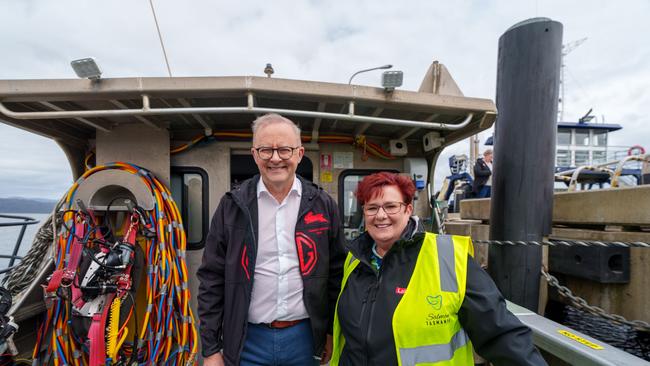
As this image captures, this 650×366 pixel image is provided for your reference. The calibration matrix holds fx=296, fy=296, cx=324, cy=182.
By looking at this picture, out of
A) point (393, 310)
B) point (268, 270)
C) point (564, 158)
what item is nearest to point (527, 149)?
point (393, 310)

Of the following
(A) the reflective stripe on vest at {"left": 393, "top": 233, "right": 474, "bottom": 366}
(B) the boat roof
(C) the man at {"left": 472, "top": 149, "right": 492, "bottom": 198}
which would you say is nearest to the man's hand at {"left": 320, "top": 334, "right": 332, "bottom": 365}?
(A) the reflective stripe on vest at {"left": 393, "top": 233, "right": 474, "bottom": 366}

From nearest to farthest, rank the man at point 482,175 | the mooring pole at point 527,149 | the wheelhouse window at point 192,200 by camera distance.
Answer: the mooring pole at point 527,149 < the wheelhouse window at point 192,200 < the man at point 482,175

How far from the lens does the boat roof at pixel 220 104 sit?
82.8 inches

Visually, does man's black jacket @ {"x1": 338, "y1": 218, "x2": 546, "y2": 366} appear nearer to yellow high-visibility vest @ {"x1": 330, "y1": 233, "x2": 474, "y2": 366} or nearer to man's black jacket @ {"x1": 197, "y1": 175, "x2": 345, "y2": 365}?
yellow high-visibility vest @ {"x1": 330, "y1": 233, "x2": 474, "y2": 366}

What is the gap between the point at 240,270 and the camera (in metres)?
1.44

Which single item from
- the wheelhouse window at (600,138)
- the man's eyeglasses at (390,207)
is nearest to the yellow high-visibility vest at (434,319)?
the man's eyeglasses at (390,207)

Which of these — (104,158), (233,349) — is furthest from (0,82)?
(233,349)

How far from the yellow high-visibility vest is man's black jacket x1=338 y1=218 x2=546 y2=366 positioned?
3cm

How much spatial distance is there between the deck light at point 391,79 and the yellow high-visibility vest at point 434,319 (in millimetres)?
1431

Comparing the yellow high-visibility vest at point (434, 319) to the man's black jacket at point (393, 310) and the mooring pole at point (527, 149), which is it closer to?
the man's black jacket at point (393, 310)

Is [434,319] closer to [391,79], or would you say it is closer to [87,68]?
[391,79]

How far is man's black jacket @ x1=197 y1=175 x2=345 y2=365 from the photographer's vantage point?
4.68 feet

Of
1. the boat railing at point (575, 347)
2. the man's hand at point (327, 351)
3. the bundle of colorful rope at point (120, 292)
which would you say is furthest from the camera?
the bundle of colorful rope at point (120, 292)

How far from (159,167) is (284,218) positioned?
6.57 ft
